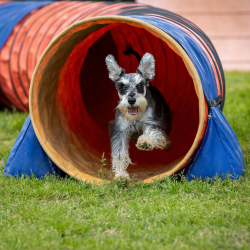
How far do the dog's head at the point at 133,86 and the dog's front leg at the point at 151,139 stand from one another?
0.20 metres

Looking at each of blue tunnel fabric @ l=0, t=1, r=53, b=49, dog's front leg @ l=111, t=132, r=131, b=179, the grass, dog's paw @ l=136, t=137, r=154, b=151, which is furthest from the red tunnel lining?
blue tunnel fabric @ l=0, t=1, r=53, b=49

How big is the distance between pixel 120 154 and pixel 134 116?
47 centimetres

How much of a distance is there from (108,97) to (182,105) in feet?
4.41

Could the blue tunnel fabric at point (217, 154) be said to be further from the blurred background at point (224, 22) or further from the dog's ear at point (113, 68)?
the blurred background at point (224, 22)

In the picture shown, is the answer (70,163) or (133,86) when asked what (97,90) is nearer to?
(133,86)

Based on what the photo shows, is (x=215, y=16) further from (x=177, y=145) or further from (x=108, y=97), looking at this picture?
(x=177, y=145)

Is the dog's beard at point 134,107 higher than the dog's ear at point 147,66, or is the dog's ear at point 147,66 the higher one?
the dog's ear at point 147,66

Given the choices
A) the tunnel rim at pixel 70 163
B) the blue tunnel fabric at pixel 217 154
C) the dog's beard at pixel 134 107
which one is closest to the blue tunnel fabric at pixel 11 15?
the tunnel rim at pixel 70 163

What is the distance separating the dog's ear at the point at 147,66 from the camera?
387 centimetres

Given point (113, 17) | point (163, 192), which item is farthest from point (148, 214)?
point (113, 17)

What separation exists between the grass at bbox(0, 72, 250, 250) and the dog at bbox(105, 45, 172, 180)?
469 mm

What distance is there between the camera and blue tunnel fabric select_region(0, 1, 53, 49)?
6.77 m

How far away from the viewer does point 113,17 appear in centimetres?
350

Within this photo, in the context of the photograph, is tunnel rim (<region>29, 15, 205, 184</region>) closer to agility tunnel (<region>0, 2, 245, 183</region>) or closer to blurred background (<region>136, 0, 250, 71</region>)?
agility tunnel (<region>0, 2, 245, 183</region>)
